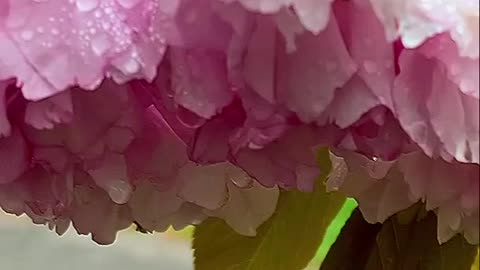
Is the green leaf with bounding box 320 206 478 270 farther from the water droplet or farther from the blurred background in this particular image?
the blurred background

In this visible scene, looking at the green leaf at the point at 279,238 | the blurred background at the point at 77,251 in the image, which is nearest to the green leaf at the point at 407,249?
the green leaf at the point at 279,238

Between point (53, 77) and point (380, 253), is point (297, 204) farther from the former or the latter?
point (53, 77)

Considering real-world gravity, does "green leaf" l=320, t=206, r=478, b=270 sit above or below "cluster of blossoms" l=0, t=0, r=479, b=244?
below

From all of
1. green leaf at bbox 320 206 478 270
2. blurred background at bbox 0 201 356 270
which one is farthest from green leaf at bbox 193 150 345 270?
blurred background at bbox 0 201 356 270

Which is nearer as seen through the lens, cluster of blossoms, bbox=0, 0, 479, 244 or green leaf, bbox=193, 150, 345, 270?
cluster of blossoms, bbox=0, 0, 479, 244

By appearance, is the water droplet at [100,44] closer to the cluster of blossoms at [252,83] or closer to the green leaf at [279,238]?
the cluster of blossoms at [252,83]
